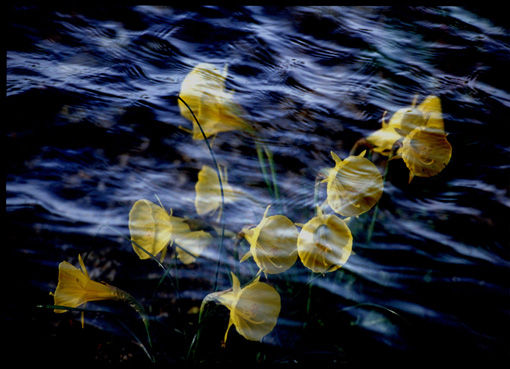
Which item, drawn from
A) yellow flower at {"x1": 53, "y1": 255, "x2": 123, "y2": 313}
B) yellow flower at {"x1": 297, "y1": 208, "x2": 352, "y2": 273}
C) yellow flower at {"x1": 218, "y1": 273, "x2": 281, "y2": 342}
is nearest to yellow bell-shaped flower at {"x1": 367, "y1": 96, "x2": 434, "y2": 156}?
yellow flower at {"x1": 297, "y1": 208, "x2": 352, "y2": 273}

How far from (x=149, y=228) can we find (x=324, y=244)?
0.24 metres

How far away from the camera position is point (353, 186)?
51 centimetres

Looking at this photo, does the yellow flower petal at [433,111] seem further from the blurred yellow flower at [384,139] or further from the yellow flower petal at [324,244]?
the yellow flower petal at [324,244]

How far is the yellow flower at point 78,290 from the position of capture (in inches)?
19.4

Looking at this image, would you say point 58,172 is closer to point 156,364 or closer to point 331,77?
point 156,364

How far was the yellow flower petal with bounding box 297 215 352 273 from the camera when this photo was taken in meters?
0.48

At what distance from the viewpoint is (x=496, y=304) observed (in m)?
0.49

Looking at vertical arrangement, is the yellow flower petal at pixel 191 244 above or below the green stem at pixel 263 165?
below

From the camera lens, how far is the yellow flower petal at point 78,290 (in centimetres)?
49

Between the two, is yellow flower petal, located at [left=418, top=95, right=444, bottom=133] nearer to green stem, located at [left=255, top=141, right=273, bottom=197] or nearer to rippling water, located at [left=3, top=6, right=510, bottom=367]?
rippling water, located at [left=3, top=6, right=510, bottom=367]

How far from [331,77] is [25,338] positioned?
596 mm

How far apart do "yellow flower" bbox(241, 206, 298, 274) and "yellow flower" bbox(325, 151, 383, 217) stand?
77 mm

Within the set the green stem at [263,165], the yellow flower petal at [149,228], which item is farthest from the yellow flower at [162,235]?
the green stem at [263,165]

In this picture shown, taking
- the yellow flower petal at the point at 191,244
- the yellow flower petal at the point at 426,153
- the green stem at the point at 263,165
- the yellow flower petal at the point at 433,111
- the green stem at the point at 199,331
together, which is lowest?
the green stem at the point at 199,331
